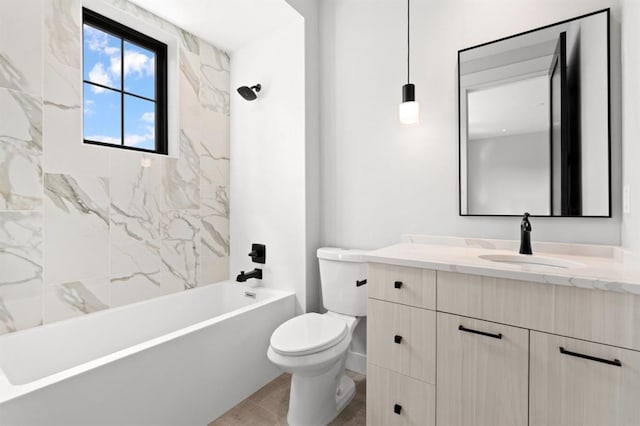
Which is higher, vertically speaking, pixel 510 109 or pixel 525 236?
pixel 510 109

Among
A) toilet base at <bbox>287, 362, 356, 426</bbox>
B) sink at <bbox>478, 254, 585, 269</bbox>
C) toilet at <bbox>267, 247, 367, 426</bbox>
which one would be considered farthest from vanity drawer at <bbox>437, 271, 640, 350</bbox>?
toilet base at <bbox>287, 362, 356, 426</bbox>

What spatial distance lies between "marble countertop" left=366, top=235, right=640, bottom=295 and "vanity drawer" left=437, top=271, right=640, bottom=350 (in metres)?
0.03

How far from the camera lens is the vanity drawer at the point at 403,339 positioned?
1.26m

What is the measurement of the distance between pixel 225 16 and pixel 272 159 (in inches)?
39.1

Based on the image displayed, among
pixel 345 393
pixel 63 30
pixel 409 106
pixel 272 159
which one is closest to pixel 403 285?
pixel 345 393

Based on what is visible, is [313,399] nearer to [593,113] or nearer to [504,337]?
[504,337]

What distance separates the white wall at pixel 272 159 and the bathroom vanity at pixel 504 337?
0.92 metres

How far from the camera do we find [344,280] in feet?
6.28

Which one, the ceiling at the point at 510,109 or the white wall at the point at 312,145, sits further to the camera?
the white wall at the point at 312,145

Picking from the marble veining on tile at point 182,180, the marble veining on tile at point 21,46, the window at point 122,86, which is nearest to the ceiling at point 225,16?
the window at point 122,86

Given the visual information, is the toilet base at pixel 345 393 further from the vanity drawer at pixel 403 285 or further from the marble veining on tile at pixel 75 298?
the marble veining on tile at pixel 75 298

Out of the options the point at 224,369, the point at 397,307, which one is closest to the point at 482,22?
the point at 397,307

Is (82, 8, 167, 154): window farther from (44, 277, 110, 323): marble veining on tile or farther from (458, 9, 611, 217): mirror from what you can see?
(458, 9, 611, 217): mirror

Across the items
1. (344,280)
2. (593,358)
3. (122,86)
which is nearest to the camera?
(593,358)
